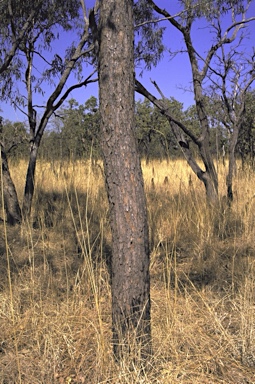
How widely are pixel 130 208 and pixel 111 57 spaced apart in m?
0.74

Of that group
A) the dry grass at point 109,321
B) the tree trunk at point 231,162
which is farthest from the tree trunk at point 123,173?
the tree trunk at point 231,162

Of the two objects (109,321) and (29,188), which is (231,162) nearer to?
(29,188)

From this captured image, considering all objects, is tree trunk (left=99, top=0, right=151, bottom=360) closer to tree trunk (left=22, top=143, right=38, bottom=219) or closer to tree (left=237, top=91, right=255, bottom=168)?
tree trunk (left=22, top=143, right=38, bottom=219)

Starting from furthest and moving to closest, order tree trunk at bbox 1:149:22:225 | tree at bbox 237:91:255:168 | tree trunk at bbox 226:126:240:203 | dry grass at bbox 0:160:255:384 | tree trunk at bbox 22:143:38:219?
tree at bbox 237:91:255:168
tree trunk at bbox 226:126:240:203
tree trunk at bbox 22:143:38:219
tree trunk at bbox 1:149:22:225
dry grass at bbox 0:160:255:384

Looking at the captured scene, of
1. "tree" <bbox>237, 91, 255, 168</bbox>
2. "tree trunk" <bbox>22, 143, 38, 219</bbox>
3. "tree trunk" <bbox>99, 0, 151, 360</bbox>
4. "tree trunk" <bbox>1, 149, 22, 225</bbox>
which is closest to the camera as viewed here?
"tree trunk" <bbox>99, 0, 151, 360</bbox>

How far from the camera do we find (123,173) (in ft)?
6.07

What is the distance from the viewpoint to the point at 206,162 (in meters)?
5.61

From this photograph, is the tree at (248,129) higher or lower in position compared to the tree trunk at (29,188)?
higher

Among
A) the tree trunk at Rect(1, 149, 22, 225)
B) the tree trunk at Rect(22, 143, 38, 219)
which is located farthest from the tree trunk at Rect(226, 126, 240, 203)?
the tree trunk at Rect(1, 149, 22, 225)

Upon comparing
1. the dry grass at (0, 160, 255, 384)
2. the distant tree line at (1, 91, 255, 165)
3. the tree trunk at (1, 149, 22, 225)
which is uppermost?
the distant tree line at (1, 91, 255, 165)

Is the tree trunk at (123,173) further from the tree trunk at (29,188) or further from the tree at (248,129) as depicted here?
the tree at (248,129)

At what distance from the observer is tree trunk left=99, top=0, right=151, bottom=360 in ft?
6.08

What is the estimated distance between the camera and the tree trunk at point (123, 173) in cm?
185

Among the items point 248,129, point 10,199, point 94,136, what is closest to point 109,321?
point 94,136
